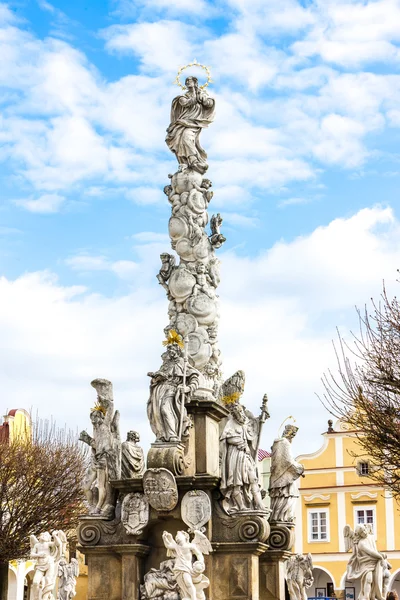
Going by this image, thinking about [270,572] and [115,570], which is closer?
[115,570]

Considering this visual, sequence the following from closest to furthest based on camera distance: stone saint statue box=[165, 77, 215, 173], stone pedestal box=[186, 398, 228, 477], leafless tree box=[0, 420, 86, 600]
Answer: stone pedestal box=[186, 398, 228, 477]
stone saint statue box=[165, 77, 215, 173]
leafless tree box=[0, 420, 86, 600]

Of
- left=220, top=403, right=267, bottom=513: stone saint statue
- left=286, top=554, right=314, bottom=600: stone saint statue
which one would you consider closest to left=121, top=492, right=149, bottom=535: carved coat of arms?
left=220, top=403, right=267, bottom=513: stone saint statue

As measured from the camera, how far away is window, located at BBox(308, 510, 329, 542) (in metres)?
43.7

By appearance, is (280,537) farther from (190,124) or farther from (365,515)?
(365,515)

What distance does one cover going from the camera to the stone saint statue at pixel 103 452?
53.9ft

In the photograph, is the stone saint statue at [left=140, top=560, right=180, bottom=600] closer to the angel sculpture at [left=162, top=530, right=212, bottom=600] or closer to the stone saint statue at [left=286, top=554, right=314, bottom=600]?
the angel sculpture at [left=162, top=530, right=212, bottom=600]

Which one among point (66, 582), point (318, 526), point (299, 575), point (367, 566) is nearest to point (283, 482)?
point (367, 566)

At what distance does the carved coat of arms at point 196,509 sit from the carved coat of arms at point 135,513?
0.62m

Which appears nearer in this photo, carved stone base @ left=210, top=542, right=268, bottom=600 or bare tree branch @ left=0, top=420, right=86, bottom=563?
carved stone base @ left=210, top=542, right=268, bottom=600

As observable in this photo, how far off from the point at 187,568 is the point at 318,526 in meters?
30.5

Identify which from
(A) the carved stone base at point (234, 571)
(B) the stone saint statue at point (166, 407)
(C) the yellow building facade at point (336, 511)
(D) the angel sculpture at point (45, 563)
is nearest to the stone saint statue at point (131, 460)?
(B) the stone saint statue at point (166, 407)

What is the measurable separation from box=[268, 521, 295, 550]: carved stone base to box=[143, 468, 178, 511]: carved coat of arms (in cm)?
199

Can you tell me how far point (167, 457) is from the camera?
51.8 feet

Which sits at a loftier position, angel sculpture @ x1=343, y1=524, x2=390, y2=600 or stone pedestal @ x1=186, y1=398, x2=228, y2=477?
stone pedestal @ x1=186, y1=398, x2=228, y2=477
